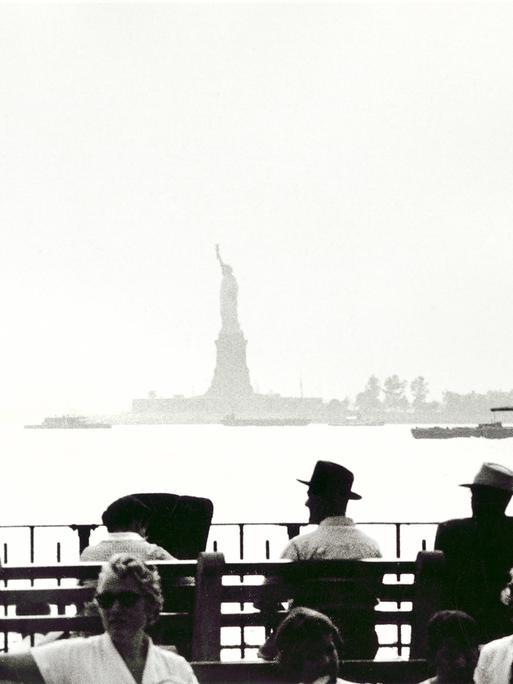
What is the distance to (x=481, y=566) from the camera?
25.0 feet

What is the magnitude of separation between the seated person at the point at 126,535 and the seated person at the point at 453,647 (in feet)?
7.80

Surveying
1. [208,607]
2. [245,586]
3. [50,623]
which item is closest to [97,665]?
[50,623]

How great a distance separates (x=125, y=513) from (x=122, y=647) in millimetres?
2823

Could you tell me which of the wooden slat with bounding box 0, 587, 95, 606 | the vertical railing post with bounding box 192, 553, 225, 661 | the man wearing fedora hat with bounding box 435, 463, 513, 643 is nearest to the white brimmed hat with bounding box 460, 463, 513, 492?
the man wearing fedora hat with bounding box 435, 463, 513, 643

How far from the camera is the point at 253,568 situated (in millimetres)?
7320

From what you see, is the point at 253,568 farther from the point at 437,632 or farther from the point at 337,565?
the point at 437,632

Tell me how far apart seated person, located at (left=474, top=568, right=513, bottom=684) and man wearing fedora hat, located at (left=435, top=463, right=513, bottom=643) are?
71.5 inches

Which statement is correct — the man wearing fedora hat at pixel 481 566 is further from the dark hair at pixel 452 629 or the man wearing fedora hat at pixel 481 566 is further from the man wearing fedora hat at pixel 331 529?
the dark hair at pixel 452 629

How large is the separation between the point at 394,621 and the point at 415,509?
6045 cm

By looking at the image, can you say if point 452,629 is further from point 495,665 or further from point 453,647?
point 495,665

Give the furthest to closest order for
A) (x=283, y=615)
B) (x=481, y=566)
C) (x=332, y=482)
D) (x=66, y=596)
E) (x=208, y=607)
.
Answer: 1. (x=332, y=482)
2. (x=283, y=615)
3. (x=481, y=566)
4. (x=208, y=607)
5. (x=66, y=596)

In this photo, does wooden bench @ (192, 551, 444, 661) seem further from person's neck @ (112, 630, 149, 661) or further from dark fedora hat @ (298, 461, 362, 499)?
person's neck @ (112, 630, 149, 661)

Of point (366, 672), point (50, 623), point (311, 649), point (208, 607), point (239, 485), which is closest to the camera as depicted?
point (311, 649)

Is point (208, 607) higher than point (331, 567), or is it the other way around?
point (331, 567)
